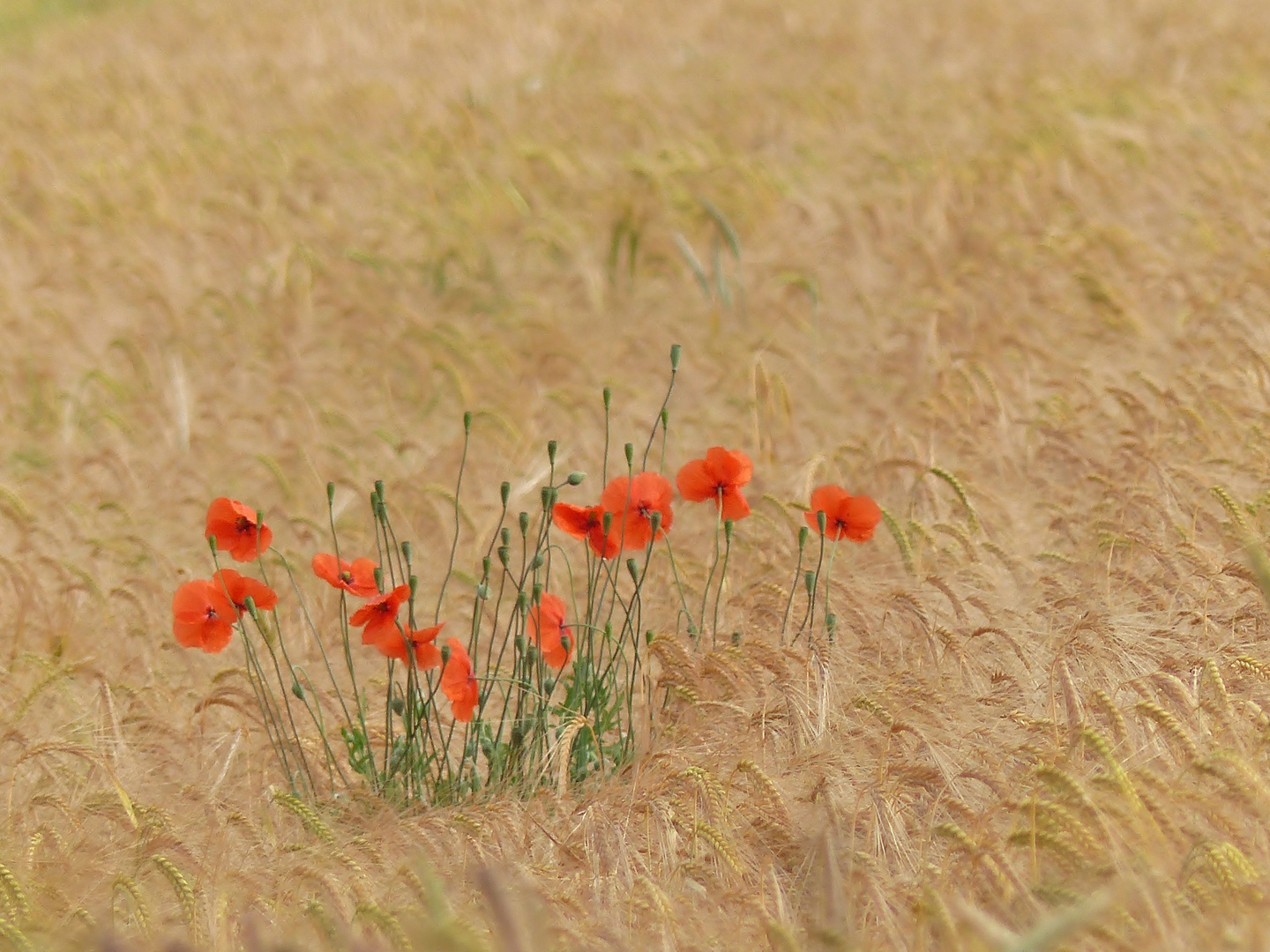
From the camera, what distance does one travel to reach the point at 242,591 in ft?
5.65

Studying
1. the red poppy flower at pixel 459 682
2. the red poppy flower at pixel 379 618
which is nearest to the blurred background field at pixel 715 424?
the red poppy flower at pixel 459 682

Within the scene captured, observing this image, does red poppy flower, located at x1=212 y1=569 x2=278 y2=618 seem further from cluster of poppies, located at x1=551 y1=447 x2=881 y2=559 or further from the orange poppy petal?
the orange poppy petal

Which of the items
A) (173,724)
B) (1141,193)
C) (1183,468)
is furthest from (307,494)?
(1141,193)

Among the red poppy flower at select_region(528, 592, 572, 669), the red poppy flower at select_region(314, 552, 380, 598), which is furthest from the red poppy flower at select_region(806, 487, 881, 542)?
the red poppy flower at select_region(314, 552, 380, 598)

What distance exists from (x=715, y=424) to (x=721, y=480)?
3.87ft

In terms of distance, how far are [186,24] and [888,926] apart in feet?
23.3

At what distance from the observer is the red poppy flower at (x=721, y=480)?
178 cm

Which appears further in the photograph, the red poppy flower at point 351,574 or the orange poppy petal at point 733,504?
the orange poppy petal at point 733,504

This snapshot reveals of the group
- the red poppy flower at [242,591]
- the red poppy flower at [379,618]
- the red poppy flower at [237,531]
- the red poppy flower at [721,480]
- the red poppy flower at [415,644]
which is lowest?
the red poppy flower at [415,644]

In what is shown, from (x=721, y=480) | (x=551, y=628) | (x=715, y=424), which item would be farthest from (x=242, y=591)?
(x=715, y=424)

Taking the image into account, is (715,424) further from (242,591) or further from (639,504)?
(242,591)

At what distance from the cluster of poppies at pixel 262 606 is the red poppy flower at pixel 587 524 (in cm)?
23

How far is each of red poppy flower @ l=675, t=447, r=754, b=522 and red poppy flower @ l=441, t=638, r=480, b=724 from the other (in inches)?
15.3

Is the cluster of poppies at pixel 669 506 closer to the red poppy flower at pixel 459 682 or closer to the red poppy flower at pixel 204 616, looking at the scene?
the red poppy flower at pixel 459 682
